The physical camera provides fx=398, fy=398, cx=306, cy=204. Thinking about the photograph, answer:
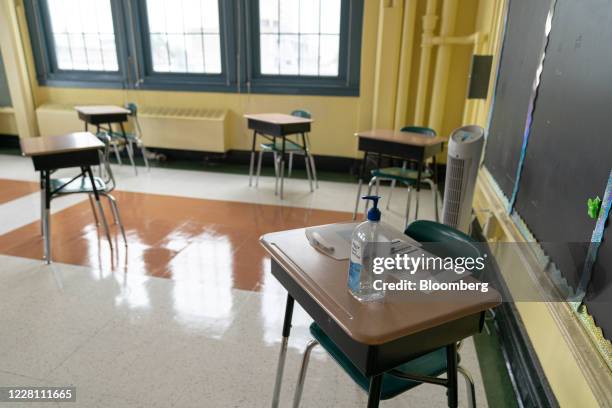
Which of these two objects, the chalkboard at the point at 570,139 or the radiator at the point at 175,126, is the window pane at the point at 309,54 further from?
the chalkboard at the point at 570,139

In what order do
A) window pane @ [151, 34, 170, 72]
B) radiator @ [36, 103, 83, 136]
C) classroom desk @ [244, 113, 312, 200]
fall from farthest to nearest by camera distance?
1. radiator @ [36, 103, 83, 136]
2. window pane @ [151, 34, 170, 72]
3. classroom desk @ [244, 113, 312, 200]

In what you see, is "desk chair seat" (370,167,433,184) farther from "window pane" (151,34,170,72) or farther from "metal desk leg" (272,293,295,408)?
"window pane" (151,34,170,72)

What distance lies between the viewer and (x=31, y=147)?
271 cm

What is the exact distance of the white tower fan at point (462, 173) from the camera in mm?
2397

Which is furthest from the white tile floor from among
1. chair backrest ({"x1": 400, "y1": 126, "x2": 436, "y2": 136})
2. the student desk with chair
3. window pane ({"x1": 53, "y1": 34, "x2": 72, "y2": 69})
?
window pane ({"x1": 53, "y1": 34, "x2": 72, "y2": 69})

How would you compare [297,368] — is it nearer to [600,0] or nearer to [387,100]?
Answer: [600,0]

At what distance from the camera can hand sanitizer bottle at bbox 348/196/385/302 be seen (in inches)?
42.0

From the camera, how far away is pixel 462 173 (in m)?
→ 2.45

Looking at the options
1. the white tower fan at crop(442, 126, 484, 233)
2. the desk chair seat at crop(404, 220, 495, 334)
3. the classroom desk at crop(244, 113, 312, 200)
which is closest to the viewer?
the desk chair seat at crop(404, 220, 495, 334)

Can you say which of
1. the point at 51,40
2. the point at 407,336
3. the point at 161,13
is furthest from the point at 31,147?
the point at 51,40

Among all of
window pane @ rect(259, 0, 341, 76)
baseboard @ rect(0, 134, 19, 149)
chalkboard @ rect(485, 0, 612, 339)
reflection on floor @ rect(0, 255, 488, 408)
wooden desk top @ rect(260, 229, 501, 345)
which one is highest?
window pane @ rect(259, 0, 341, 76)

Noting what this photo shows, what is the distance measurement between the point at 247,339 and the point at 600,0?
6.76 feet

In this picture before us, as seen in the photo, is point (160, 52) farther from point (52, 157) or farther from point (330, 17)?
point (52, 157)

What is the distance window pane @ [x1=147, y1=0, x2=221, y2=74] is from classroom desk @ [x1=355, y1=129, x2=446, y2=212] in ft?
10.2
